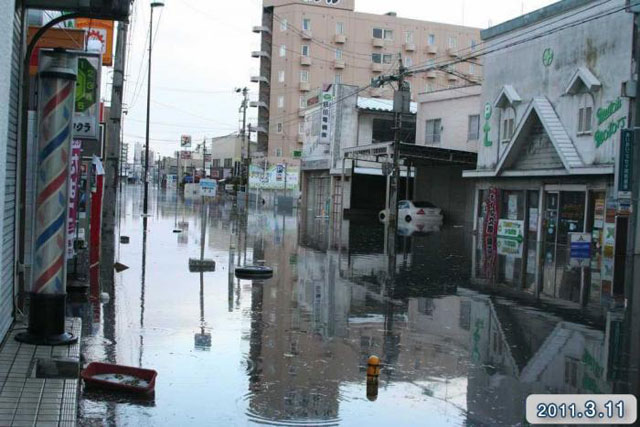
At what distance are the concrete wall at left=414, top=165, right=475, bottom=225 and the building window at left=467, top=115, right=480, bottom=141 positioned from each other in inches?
94.1

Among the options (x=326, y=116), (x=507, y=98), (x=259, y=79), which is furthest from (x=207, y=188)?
(x=259, y=79)

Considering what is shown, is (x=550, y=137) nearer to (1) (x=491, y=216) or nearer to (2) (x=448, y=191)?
(1) (x=491, y=216)

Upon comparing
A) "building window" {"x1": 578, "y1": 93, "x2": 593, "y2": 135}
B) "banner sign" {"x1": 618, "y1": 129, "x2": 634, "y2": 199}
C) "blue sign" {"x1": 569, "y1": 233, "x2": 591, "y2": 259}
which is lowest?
"blue sign" {"x1": 569, "y1": 233, "x2": 591, "y2": 259}

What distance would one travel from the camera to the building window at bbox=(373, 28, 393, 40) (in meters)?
85.2

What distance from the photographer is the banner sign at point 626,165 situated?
22.3 m

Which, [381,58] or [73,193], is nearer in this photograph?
[73,193]

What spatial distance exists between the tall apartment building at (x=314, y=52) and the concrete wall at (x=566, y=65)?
48.8m

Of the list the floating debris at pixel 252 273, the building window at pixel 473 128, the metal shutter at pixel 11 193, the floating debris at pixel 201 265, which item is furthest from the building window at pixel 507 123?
the metal shutter at pixel 11 193

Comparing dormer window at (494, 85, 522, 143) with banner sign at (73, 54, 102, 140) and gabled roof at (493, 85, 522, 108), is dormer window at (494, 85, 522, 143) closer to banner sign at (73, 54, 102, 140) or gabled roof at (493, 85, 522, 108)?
gabled roof at (493, 85, 522, 108)

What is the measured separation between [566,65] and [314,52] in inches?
2280

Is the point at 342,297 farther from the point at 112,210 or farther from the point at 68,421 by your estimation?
the point at 112,210

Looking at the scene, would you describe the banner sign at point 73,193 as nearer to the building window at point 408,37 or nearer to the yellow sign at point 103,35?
the yellow sign at point 103,35

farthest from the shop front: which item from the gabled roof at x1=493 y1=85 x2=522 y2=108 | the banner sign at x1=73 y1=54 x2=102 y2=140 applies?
the banner sign at x1=73 y1=54 x2=102 y2=140

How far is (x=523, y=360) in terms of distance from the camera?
885 centimetres
